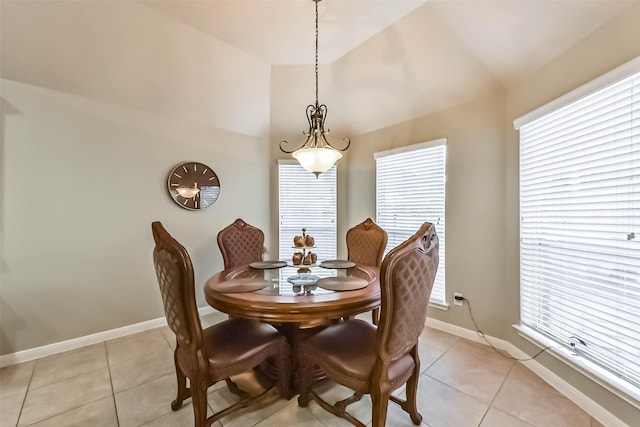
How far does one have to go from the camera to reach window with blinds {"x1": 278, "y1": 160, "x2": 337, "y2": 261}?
13.1ft

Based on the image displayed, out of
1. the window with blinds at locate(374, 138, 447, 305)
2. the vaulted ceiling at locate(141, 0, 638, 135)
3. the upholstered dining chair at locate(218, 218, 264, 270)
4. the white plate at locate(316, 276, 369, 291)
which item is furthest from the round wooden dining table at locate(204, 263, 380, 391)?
the vaulted ceiling at locate(141, 0, 638, 135)

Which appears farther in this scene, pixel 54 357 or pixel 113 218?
pixel 113 218

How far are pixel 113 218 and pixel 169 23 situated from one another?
2.07 metres

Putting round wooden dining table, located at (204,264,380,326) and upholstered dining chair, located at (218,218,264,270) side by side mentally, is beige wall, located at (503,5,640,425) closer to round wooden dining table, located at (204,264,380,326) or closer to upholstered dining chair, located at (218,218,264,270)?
round wooden dining table, located at (204,264,380,326)

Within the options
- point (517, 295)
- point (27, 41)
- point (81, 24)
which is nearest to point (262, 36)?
point (81, 24)

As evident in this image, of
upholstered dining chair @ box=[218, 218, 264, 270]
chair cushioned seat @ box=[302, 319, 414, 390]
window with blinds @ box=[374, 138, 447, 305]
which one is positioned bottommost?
chair cushioned seat @ box=[302, 319, 414, 390]

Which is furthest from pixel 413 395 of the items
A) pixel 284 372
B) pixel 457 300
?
pixel 457 300

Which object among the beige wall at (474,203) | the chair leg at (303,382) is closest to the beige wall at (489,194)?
the beige wall at (474,203)

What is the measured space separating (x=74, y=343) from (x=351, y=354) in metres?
2.91

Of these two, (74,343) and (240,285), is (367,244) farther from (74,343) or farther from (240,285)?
(74,343)

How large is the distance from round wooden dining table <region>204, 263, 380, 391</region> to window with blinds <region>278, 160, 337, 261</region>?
1.68 m

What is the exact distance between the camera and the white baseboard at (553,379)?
1611 mm

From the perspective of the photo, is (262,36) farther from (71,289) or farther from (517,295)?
(517,295)

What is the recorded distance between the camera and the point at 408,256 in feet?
4.04
